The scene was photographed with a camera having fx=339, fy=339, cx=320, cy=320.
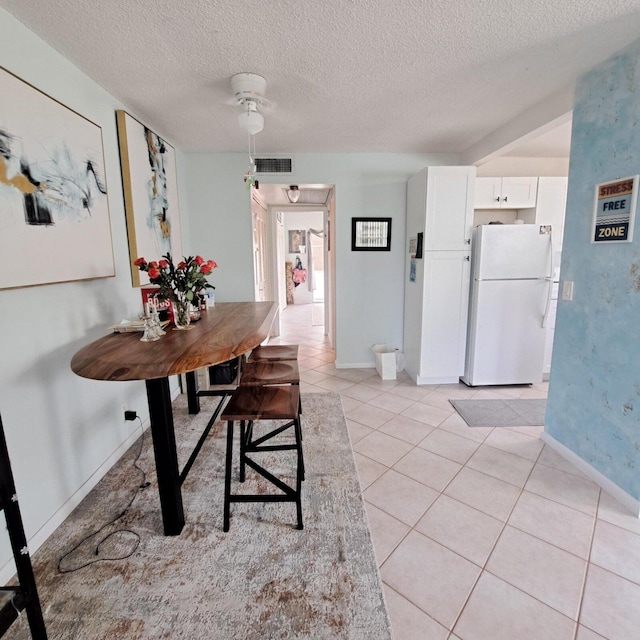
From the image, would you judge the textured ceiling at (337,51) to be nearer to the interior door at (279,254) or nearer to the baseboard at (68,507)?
the baseboard at (68,507)

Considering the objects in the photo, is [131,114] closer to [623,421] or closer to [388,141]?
[388,141]

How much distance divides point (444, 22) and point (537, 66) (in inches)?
30.4

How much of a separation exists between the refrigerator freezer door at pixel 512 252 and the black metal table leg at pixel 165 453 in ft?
9.25

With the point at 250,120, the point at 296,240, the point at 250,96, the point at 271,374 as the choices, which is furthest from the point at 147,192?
the point at 296,240

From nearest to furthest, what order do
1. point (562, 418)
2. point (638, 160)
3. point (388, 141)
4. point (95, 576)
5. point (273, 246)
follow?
point (95, 576)
point (638, 160)
point (562, 418)
point (388, 141)
point (273, 246)

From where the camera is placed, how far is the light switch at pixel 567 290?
210cm

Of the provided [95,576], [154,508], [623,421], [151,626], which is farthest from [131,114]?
[623,421]

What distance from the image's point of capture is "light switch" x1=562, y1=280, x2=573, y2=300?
6.90 feet

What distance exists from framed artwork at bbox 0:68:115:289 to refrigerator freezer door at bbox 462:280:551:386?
10.0 feet

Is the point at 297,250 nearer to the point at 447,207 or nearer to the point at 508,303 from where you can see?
the point at 447,207

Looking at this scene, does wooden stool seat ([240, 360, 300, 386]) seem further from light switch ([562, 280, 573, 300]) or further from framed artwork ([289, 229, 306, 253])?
framed artwork ([289, 229, 306, 253])

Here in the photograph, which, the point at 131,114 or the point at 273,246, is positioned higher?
the point at 131,114

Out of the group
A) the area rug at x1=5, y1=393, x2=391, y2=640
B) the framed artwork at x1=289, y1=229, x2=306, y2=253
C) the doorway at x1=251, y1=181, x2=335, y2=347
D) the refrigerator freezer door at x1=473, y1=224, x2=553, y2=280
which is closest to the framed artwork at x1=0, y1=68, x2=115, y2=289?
the area rug at x1=5, y1=393, x2=391, y2=640

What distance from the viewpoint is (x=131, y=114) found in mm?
2432
